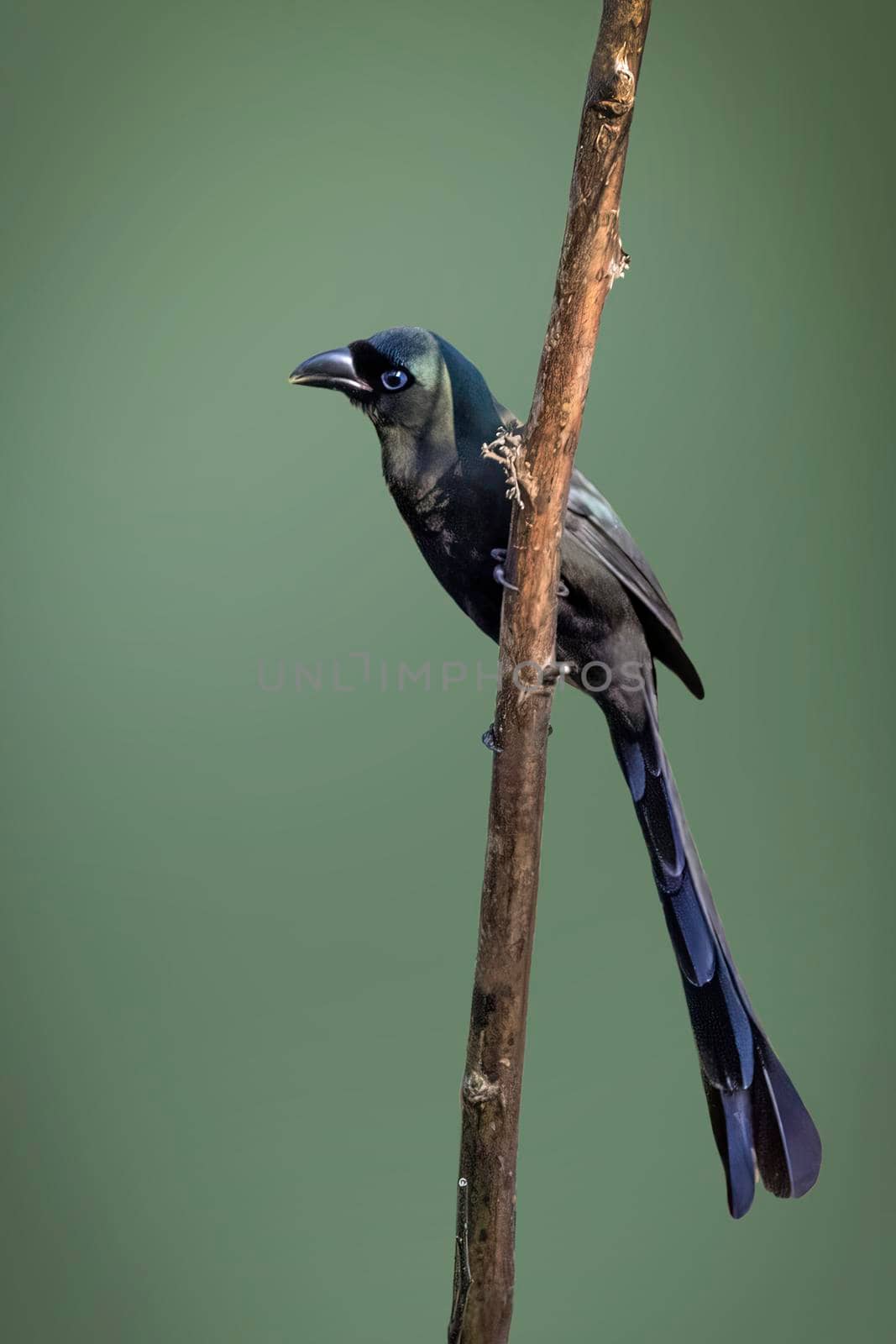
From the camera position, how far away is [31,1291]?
88.9 inches

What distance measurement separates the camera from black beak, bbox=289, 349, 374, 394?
1629 mm

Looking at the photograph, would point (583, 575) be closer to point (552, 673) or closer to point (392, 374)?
point (552, 673)

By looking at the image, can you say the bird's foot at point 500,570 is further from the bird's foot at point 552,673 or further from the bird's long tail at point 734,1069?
the bird's long tail at point 734,1069

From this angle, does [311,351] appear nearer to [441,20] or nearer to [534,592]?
[441,20]

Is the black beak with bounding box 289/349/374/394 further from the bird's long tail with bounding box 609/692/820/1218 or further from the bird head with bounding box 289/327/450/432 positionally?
the bird's long tail with bounding box 609/692/820/1218

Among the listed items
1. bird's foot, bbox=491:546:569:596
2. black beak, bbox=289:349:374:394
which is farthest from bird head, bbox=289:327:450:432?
bird's foot, bbox=491:546:569:596

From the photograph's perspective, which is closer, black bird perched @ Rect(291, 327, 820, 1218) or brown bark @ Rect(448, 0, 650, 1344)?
brown bark @ Rect(448, 0, 650, 1344)

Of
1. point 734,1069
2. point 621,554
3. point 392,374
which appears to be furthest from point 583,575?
point 734,1069

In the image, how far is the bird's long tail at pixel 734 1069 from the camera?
160cm

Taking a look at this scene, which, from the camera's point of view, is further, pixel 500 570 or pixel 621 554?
pixel 621 554

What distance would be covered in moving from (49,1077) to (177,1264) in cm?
40

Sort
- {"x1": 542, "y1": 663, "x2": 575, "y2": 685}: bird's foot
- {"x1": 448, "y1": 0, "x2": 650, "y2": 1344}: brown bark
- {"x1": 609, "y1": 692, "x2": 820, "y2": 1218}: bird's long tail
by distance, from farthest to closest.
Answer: {"x1": 609, "y1": 692, "x2": 820, "y2": 1218}: bird's long tail < {"x1": 542, "y1": 663, "x2": 575, "y2": 685}: bird's foot < {"x1": 448, "y1": 0, "x2": 650, "y2": 1344}: brown bark

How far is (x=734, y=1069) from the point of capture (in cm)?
160

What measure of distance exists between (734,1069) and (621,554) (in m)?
0.66
